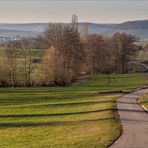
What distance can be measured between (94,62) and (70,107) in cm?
Answer: 7098

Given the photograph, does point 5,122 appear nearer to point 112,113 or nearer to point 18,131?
point 18,131

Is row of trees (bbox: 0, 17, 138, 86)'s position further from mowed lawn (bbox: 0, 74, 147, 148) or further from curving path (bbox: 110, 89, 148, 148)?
curving path (bbox: 110, 89, 148, 148)

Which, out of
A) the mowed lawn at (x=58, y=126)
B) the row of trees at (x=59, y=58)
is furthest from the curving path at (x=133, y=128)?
the row of trees at (x=59, y=58)

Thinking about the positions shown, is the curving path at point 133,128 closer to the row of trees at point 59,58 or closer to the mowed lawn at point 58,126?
the mowed lawn at point 58,126

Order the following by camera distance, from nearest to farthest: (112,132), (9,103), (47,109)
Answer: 1. (112,132)
2. (47,109)
3. (9,103)

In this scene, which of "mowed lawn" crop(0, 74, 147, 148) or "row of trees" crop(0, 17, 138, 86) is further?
"row of trees" crop(0, 17, 138, 86)

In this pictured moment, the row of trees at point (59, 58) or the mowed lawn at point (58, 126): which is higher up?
the mowed lawn at point (58, 126)

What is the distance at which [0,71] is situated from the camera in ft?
260

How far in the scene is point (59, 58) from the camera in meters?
79.0

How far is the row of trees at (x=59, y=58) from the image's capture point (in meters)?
77.9

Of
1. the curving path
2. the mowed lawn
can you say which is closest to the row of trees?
the mowed lawn

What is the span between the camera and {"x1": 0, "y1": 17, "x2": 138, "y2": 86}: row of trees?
77.9 metres

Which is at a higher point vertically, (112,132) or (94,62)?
(112,132)

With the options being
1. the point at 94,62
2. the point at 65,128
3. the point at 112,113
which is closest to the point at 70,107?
the point at 112,113
